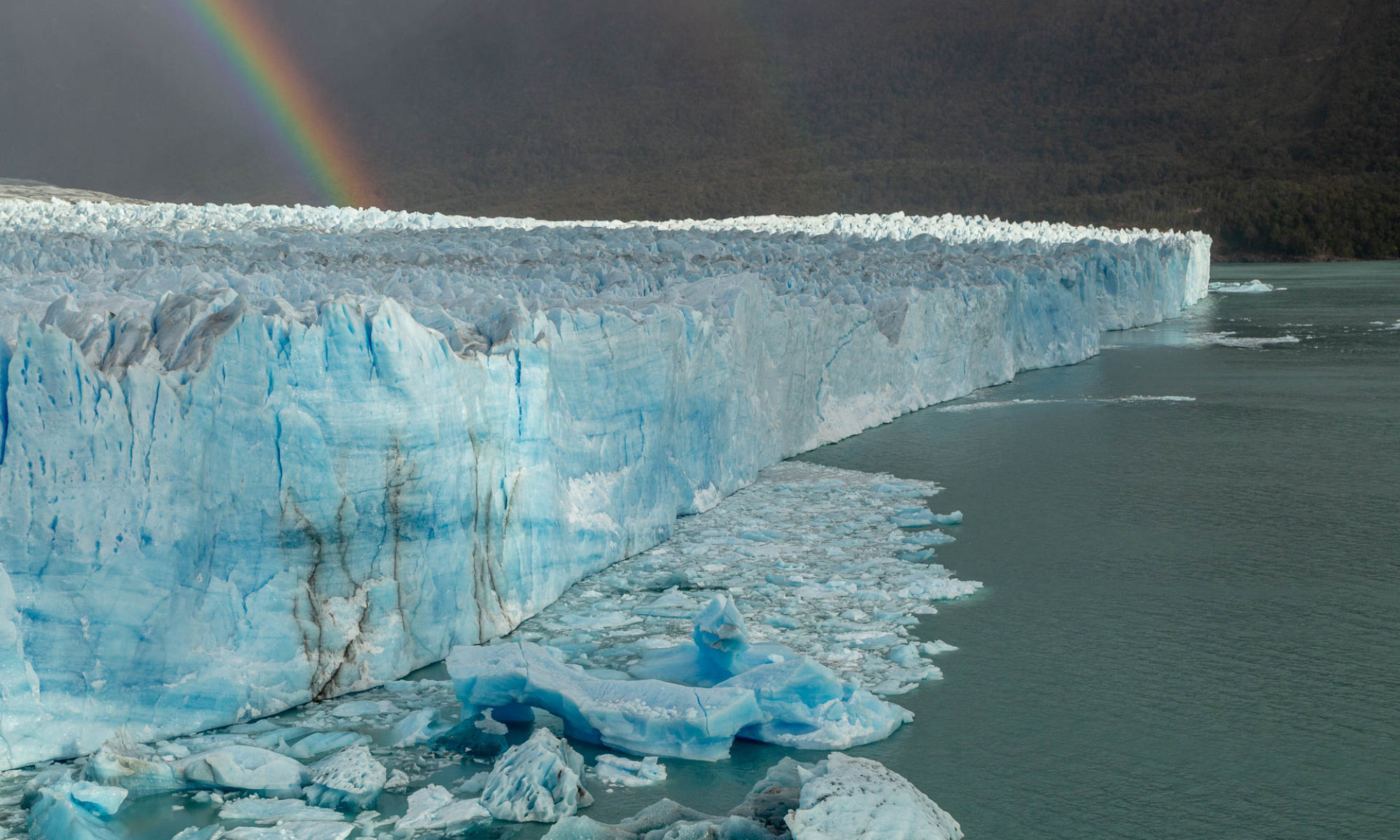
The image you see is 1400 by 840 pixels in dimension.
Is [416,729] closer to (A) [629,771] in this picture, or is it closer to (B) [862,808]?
(A) [629,771]

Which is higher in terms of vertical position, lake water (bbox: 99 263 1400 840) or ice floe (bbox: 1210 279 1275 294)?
ice floe (bbox: 1210 279 1275 294)

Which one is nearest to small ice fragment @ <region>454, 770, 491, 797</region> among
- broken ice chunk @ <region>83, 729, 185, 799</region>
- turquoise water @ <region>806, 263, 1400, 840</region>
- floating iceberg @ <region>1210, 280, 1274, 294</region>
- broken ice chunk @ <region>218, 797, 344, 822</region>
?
broken ice chunk @ <region>218, 797, 344, 822</region>

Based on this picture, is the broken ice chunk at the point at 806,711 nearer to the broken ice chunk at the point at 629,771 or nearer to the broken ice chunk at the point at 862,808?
the broken ice chunk at the point at 629,771

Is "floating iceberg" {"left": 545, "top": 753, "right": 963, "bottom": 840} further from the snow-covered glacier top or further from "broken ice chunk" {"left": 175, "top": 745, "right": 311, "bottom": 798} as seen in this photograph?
the snow-covered glacier top

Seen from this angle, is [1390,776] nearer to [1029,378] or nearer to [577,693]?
[577,693]

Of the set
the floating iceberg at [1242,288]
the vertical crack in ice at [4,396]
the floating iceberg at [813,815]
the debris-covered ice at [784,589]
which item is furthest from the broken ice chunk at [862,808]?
the floating iceberg at [1242,288]
